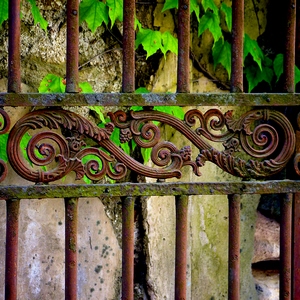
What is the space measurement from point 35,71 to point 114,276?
2.62ft

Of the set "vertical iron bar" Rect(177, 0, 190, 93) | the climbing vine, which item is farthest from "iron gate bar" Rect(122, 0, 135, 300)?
the climbing vine

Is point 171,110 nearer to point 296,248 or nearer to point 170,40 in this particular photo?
point 170,40

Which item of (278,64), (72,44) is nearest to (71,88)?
(72,44)

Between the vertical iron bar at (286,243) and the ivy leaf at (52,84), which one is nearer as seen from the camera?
the vertical iron bar at (286,243)

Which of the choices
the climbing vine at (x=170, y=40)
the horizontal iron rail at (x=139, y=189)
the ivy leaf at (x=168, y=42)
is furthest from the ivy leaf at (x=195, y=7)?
the horizontal iron rail at (x=139, y=189)

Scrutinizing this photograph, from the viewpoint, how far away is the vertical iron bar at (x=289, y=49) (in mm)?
1266

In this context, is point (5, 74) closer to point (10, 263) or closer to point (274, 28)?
point (10, 263)

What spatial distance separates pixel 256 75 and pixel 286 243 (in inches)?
35.0

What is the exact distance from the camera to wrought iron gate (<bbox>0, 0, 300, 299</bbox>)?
1.16 meters

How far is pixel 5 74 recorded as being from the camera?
1.73 meters

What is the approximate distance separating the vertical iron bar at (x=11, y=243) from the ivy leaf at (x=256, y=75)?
115 centimetres

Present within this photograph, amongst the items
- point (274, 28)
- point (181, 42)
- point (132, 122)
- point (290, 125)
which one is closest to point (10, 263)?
point (132, 122)

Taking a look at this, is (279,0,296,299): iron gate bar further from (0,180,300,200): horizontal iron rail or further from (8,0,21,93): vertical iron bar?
(8,0,21,93): vertical iron bar

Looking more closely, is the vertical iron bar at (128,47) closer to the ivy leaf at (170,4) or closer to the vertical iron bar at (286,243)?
the vertical iron bar at (286,243)
